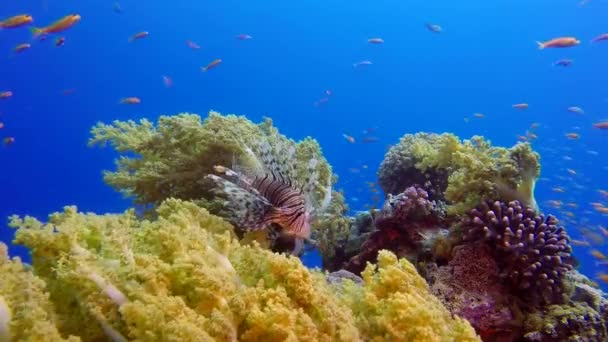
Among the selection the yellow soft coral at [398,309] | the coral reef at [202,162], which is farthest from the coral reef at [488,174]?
the yellow soft coral at [398,309]

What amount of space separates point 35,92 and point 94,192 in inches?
416

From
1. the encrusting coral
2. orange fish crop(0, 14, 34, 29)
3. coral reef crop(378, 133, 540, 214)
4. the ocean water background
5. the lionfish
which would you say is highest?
the ocean water background

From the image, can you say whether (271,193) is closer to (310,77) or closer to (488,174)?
(488,174)

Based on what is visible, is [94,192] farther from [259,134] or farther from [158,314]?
[158,314]

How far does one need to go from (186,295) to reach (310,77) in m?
58.5

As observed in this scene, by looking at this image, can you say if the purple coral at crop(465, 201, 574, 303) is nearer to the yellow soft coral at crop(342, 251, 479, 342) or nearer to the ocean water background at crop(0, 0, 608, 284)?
the yellow soft coral at crop(342, 251, 479, 342)

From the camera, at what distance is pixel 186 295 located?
81.8 inches

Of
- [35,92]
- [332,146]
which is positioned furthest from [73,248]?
[332,146]

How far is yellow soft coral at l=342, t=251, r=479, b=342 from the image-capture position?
2145mm

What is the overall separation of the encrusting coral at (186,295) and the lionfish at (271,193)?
0.84 metres

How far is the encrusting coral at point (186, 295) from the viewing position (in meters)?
1.84

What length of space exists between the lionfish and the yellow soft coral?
0.97 m

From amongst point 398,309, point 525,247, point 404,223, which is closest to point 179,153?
point 404,223

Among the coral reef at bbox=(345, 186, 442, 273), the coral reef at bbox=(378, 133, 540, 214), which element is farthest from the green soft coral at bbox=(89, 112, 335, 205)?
the coral reef at bbox=(378, 133, 540, 214)
